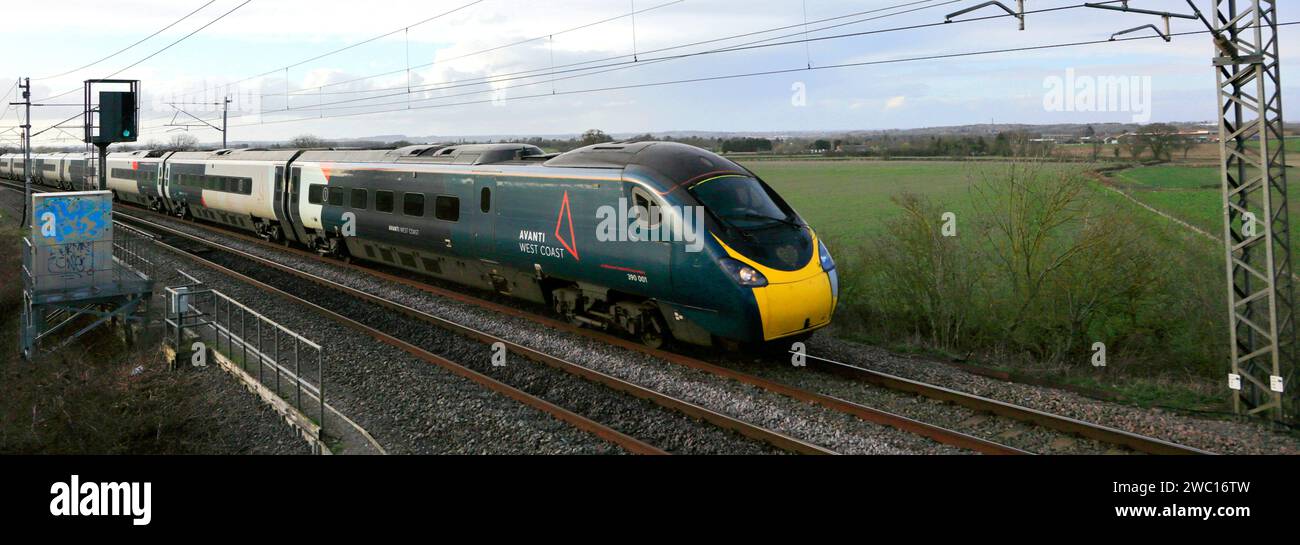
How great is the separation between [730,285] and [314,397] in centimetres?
562

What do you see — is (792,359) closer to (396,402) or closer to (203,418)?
(396,402)

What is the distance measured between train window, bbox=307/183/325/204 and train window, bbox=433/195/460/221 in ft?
19.7

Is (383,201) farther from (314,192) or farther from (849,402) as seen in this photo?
(849,402)

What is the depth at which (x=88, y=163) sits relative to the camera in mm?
42656

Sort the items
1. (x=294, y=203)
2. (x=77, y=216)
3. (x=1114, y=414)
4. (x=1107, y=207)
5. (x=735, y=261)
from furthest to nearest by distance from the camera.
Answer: (x=294, y=203)
(x=77, y=216)
(x=1107, y=207)
(x=735, y=261)
(x=1114, y=414)

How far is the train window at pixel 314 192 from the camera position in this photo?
21245 mm

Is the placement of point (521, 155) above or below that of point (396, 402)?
above

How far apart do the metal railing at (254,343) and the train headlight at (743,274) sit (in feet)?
17.5

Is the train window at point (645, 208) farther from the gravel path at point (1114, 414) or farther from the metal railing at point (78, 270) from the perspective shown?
the metal railing at point (78, 270)

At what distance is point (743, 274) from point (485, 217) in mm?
6111

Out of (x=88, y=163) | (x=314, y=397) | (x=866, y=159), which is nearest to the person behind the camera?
(x=314, y=397)

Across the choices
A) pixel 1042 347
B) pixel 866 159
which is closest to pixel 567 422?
pixel 1042 347

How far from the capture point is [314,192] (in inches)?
847

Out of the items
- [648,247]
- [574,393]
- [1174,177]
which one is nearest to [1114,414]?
[648,247]
